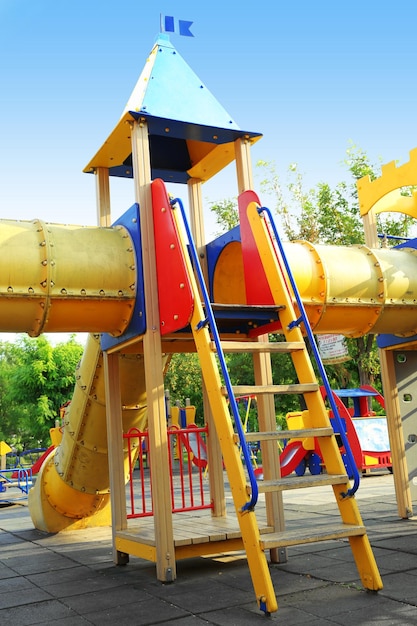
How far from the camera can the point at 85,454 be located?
8.41 meters

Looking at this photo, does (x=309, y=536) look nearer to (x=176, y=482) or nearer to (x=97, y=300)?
(x=97, y=300)

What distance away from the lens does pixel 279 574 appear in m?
5.85

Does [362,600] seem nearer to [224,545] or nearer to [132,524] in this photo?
[224,545]

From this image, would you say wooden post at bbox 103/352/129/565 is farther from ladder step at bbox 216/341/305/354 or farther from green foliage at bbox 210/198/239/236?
green foliage at bbox 210/198/239/236

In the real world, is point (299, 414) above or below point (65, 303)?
below

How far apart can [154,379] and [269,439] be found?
5.05 feet

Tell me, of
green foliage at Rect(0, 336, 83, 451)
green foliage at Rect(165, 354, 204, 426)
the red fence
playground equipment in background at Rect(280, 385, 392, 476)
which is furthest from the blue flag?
green foliage at Rect(0, 336, 83, 451)

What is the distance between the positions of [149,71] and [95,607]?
527 centimetres

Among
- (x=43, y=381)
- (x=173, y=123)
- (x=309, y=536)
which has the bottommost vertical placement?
(x=309, y=536)

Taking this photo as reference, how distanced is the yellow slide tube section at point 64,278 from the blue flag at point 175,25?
2.42 meters

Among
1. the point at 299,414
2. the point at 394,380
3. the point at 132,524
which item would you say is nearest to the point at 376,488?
the point at 299,414

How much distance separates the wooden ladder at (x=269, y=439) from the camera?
462 cm

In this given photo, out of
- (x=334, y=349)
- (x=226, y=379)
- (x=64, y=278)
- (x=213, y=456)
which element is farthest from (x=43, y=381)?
(x=226, y=379)

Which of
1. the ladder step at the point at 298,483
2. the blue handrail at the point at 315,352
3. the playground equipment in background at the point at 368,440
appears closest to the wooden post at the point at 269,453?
the blue handrail at the point at 315,352
